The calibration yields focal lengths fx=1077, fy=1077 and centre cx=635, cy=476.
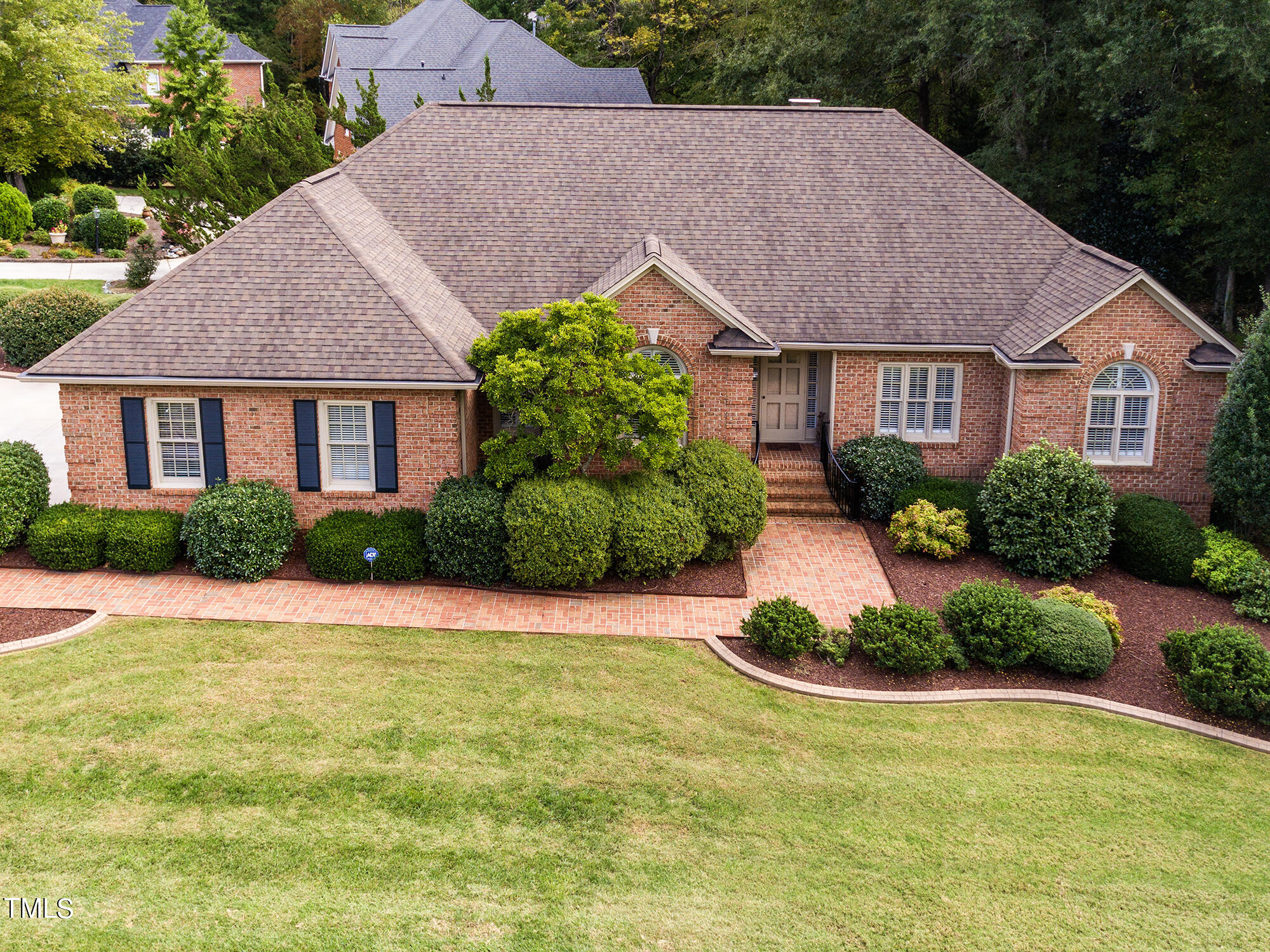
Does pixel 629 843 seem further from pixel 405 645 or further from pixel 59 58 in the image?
pixel 59 58

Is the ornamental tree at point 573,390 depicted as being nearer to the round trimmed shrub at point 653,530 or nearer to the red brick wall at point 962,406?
the round trimmed shrub at point 653,530

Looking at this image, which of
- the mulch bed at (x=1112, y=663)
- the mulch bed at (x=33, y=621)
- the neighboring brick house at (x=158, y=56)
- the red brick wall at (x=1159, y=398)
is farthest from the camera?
the neighboring brick house at (x=158, y=56)

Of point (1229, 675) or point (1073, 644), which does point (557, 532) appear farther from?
point (1229, 675)

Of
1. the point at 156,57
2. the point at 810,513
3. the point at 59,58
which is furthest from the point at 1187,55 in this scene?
the point at 156,57

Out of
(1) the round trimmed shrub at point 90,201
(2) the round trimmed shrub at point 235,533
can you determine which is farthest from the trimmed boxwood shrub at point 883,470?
(1) the round trimmed shrub at point 90,201

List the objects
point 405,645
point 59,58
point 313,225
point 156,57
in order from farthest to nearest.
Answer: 1. point 156,57
2. point 59,58
3. point 313,225
4. point 405,645
